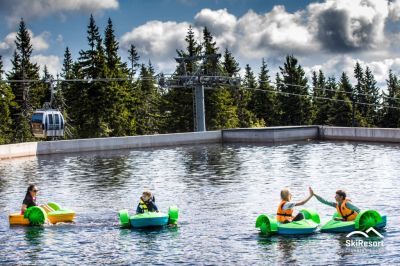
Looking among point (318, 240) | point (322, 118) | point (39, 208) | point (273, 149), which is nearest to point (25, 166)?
point (273, 149)

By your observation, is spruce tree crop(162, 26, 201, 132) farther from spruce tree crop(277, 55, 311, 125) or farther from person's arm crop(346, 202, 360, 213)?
person's arm crop(346, 202, 360, 213)

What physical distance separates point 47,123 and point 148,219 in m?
32.6

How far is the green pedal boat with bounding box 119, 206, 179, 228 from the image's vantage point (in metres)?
23.5

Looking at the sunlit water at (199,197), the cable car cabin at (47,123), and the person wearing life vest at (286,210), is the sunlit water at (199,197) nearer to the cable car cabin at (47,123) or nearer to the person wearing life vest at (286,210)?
the person wearing life vest at (286,210)

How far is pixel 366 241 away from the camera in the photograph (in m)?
20.3

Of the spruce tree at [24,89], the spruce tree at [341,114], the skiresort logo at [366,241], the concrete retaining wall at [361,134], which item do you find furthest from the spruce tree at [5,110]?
the skiresort logo at [366,241]

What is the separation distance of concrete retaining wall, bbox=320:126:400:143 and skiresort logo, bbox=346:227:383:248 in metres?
41.2

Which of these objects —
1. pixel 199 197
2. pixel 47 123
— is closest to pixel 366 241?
pixel 199 197

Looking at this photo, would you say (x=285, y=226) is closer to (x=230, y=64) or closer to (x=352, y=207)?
(x=352, y=207)

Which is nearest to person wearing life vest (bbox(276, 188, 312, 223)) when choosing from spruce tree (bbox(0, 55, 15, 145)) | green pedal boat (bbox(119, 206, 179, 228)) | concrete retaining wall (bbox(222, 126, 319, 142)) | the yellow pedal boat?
green pedal boat (bbox(119, 206, 179, 228))

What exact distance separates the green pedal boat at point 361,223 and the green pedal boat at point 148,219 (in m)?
5.59

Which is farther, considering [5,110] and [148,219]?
[5,110]

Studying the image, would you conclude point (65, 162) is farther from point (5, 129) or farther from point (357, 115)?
point (357, 115)

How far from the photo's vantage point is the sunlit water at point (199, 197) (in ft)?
65.2
